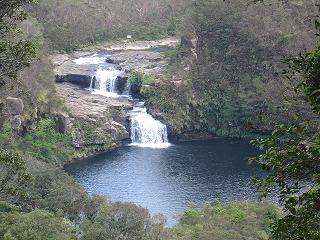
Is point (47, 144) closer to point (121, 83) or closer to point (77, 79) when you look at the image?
point (77, 79)

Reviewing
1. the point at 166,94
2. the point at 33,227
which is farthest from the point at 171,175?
the point at 33,227

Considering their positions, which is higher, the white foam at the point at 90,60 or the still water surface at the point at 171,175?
the white foam at the point at 90,60

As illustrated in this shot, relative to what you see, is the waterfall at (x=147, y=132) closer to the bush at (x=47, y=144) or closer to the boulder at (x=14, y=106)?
the bush at (x=47, y=144)

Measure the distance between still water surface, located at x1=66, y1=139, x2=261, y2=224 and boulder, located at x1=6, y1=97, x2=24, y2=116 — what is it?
5541mm

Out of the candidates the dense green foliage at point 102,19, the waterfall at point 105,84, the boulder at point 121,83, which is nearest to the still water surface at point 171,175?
the boulder at point 121,83

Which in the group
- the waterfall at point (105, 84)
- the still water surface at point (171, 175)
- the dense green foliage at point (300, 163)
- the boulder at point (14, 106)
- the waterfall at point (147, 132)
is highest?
the waterfall at point (105, 84)

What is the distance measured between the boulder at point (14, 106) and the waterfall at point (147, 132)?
998 cm

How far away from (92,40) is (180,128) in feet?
73.8

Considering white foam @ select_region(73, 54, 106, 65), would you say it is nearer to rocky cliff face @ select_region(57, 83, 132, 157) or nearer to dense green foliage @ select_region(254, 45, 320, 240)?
rocky cliff face @ select_region(57, 83, 132, 157)

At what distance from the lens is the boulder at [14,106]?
3953cm

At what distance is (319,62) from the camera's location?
6.18 metres

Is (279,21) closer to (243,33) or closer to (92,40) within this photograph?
(243,33)

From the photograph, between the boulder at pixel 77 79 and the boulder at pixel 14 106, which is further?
the boulder at pixel 77 79

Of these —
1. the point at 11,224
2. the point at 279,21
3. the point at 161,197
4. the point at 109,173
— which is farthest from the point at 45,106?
the point at 11,224
